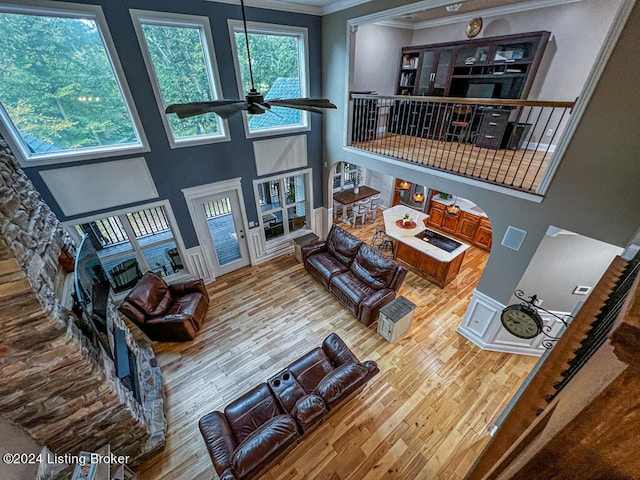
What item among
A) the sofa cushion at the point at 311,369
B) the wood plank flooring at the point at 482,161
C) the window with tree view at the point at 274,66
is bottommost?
the sofa cushion at the point at 311,369

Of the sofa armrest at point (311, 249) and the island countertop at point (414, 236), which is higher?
the island countertop at point (414, 236)

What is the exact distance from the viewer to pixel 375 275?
5004mm

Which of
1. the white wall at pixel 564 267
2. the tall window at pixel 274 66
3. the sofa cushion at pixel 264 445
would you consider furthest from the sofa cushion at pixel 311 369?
the tall window at pixel 274 66

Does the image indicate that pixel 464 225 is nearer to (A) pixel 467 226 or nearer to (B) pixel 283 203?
(A) pixel 467 226

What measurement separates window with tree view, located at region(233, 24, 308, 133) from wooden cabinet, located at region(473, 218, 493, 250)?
5.14 m

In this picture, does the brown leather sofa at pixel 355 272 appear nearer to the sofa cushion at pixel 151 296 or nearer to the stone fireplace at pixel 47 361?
the sofa cushion at pixel 151 296

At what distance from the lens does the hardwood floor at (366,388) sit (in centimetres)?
310

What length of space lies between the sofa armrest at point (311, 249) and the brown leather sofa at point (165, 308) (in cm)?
219

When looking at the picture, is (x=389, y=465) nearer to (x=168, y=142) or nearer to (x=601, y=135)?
(x=601, y=135)

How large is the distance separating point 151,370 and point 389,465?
3483 mm

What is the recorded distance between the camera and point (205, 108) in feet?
7.29

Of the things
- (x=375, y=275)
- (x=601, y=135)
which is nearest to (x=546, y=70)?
(x=601, y=135)

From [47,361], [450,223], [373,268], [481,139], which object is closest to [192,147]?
[47,361]

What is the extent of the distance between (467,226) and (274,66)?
6078 millimetres
